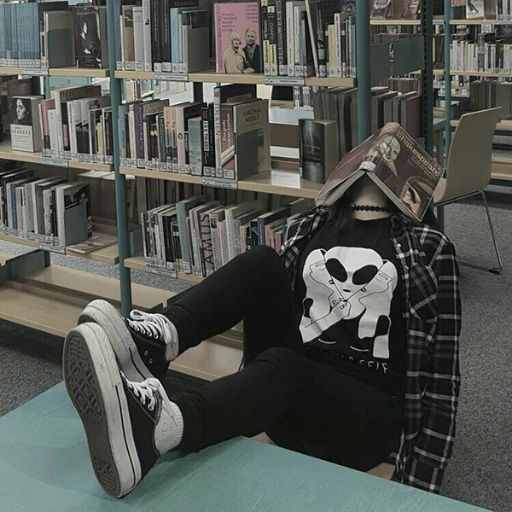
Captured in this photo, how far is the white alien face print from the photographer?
2053 mm

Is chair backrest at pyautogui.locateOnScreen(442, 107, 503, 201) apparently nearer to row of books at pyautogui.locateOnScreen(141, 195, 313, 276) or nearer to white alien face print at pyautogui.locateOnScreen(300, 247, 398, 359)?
row of books at pyautogui.locateOnScreen(141, 195, 313, 276)

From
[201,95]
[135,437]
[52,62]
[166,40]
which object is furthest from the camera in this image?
[201,95]

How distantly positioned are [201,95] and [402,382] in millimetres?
1835

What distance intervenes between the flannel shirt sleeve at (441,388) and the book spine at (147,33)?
142 centimetres

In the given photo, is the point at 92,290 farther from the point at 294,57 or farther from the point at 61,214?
the point at 294,57

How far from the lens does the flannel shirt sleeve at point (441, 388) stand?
1980mm

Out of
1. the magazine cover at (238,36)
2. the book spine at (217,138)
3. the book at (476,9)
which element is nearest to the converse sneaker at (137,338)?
the book spine at (217,138)

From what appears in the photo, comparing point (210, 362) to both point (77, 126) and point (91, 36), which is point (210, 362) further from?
point (91, 36)

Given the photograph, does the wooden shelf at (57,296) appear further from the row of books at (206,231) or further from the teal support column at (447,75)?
the teal support column at (447,75)

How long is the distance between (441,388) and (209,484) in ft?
2.23

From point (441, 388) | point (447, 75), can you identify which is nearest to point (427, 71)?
point (441, 388)

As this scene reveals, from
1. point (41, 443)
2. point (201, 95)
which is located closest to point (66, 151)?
point (201, 95)

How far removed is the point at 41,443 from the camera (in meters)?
1.77

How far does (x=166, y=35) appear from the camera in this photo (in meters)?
2.92
